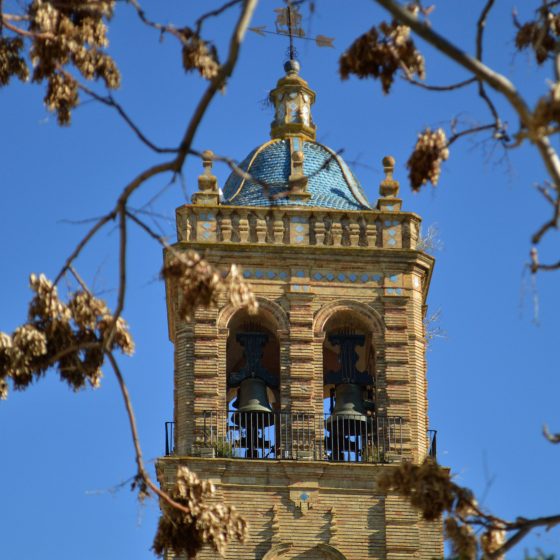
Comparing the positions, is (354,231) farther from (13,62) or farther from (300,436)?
(13,62)

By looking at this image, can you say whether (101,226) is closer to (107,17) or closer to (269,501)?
(107,17)

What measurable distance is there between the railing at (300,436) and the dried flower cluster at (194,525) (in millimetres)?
15597

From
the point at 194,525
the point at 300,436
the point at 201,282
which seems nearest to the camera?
the point at 201,282

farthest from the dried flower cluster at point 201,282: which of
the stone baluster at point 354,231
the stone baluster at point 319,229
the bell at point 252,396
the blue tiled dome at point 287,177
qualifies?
the blue tiled dome at point 287,177

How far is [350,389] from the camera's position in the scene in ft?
127

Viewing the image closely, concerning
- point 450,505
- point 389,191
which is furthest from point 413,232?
point 450,505

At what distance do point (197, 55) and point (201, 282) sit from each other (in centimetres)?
278

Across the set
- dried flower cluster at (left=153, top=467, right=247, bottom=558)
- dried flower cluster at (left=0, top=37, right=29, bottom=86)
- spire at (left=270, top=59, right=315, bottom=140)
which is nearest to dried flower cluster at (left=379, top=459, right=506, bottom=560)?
dried flower cluster at (left=153, top=467, right=247, bottom=558)

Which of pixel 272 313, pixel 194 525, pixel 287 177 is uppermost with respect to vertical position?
pixel 287 177

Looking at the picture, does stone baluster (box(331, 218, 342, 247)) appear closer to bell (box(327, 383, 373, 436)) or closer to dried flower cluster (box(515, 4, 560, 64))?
bell (box(327, 383, 373, 436))

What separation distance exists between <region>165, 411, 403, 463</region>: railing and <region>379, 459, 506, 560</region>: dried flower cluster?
56.1 ft

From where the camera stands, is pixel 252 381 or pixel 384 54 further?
pixel 252 381

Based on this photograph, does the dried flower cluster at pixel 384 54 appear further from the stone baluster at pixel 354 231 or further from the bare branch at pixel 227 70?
the stone baluster at pixel 354 231

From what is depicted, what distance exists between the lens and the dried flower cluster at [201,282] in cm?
1977
